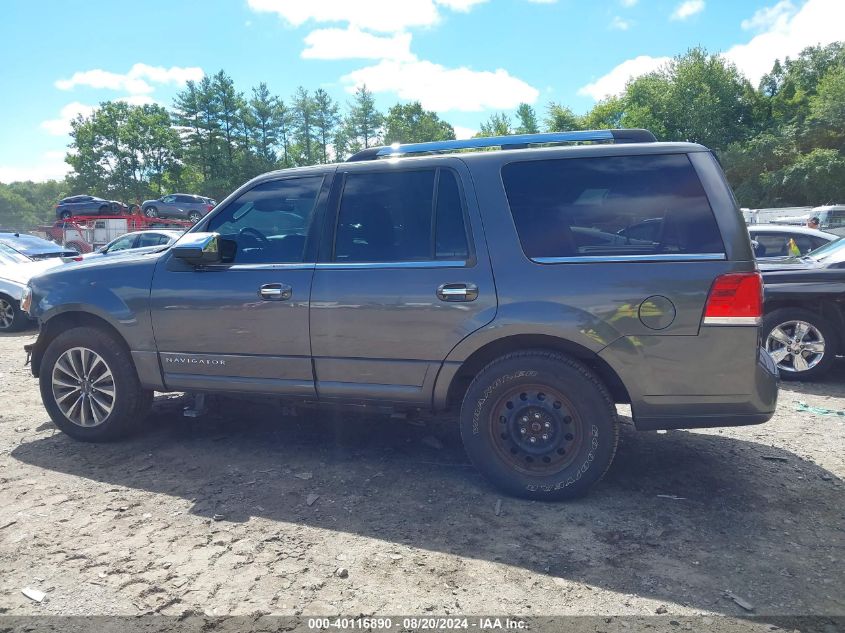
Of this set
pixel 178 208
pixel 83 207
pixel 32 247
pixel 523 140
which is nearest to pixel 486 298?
pixel 523 140

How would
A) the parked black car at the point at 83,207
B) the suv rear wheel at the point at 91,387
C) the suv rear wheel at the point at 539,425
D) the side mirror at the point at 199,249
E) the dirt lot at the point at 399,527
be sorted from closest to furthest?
the dirt lot at the point at 399,527
the suv rear wheel at the point at 539,425
the side mirror at the point at 199,249
the suv rear wheel at the point at 91,387
the parked black car at the point at 83,207

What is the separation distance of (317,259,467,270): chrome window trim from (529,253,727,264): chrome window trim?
472 mm

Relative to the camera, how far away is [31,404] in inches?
233

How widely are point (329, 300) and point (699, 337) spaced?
218cm

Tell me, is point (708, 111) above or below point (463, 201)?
above

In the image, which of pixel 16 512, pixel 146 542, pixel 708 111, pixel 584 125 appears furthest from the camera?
pixel 584 125

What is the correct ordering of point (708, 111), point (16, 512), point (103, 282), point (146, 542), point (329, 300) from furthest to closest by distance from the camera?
point (708, 111)
point (103, 282)
point (329, 300)
point (16, 512)
point (146, 542)

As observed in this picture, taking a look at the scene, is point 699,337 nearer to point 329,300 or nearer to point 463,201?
point 463,201

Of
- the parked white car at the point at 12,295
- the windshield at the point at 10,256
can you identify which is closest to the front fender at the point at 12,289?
the parked white car at the point at 12,295

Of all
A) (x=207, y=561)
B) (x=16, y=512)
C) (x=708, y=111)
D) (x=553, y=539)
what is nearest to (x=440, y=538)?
(x=553, y=539)

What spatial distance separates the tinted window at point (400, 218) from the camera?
375cm

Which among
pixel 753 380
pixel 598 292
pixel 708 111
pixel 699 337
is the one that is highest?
pixel 708 111

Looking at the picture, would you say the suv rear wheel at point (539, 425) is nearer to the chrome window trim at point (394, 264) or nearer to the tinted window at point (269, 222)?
the chrome window trim at point (394, 264)

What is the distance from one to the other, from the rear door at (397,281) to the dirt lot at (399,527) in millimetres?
745
